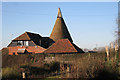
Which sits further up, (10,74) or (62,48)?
(62,48)

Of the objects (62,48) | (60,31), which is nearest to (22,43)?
(60,31)

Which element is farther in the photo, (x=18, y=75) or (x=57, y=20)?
(x=57, y=20)

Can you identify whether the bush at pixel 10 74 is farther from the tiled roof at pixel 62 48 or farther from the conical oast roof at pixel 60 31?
the conical oast roof at pixel 60 31

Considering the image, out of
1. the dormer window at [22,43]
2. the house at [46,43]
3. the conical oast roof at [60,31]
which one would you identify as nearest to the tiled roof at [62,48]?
the house at [46,43]

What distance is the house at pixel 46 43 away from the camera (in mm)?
36938

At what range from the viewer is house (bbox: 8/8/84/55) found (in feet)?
121

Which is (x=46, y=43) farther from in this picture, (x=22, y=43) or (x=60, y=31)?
(x=22, y=43)

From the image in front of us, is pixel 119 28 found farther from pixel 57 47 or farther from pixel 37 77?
pixel 37 77

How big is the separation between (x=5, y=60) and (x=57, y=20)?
4349 cm

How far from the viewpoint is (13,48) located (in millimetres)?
48875

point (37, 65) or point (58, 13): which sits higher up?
point (58, 13)

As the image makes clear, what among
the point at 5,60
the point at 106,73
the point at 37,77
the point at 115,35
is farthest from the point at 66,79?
the point at 115,35

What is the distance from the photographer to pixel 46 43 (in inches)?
2066

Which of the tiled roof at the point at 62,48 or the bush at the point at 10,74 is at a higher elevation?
the tiled roof at the point at 62,48
